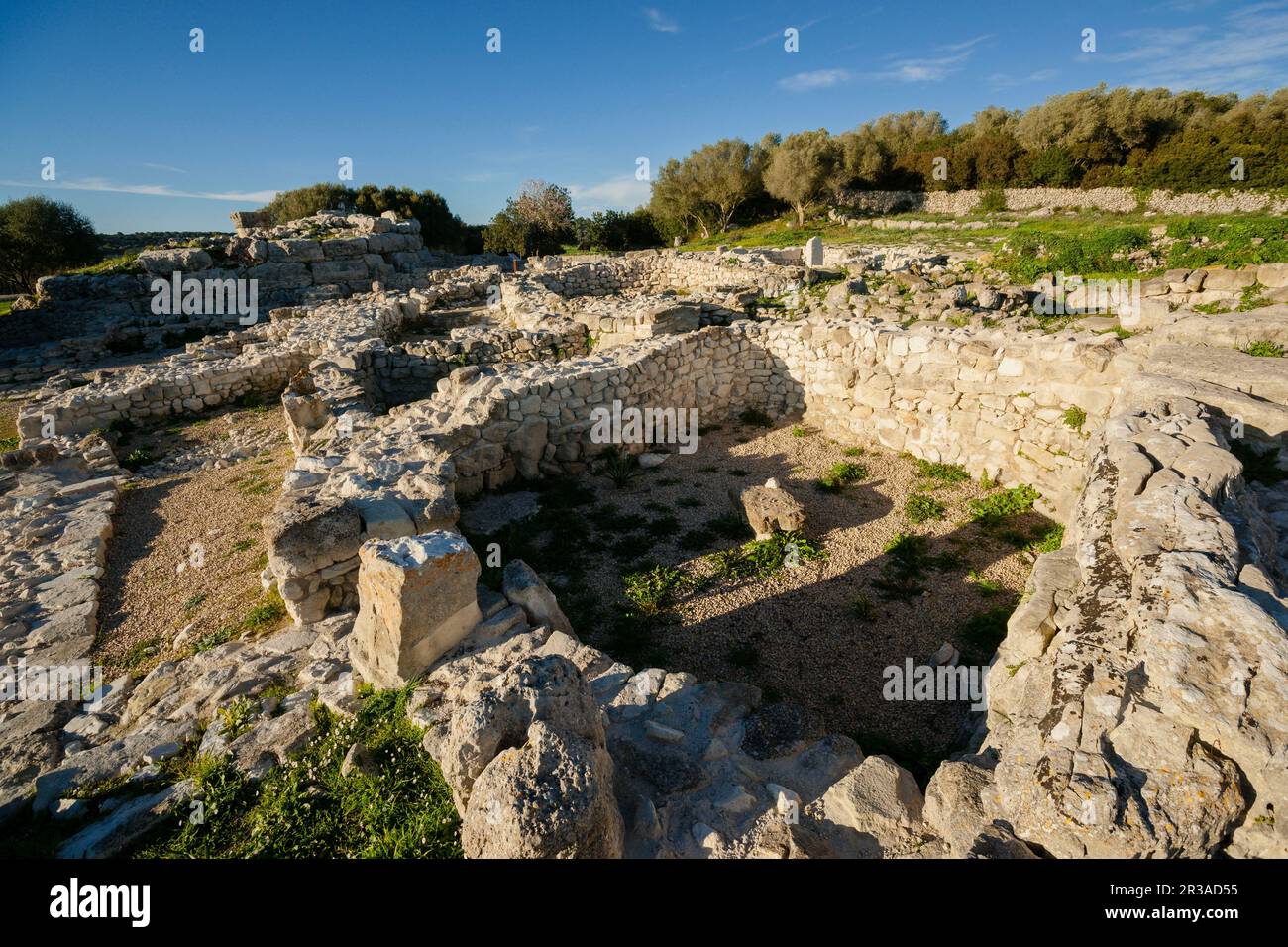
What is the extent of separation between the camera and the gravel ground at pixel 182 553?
18.8 ft

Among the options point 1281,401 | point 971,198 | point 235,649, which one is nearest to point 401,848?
point 235,649

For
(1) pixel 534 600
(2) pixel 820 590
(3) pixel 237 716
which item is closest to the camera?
(3) pixel 237 716

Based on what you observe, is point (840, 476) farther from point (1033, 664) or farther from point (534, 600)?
point (534, 600)

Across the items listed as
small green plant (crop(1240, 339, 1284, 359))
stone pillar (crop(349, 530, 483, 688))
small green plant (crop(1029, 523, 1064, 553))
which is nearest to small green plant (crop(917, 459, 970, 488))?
small green plant (crop(1029, 523, 1064, 553))

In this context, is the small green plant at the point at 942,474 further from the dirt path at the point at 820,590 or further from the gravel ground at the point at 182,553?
the gravel ground at the point at 182,553

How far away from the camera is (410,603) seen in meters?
4.00

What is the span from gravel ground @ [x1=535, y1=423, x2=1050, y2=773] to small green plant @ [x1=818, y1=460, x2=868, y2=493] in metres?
0.13

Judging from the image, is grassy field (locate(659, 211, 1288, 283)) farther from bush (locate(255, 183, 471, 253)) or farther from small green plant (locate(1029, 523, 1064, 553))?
bush (locate(255, 183, 471, 253))

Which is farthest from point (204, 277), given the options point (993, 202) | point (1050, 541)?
point (993, 202)

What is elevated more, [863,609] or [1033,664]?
[1033,664]

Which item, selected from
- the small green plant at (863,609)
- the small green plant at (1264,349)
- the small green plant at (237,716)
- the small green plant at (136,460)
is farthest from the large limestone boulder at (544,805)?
the small green plant at (136,460)

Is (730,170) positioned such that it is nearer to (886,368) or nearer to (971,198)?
(971,198)

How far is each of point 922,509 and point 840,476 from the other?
49.2 inches

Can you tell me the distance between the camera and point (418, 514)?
558cm
